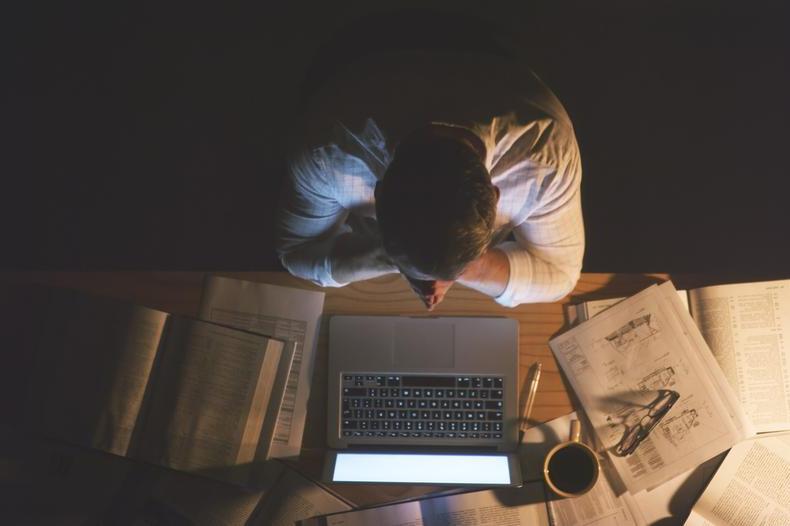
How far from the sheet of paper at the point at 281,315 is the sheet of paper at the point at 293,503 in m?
0.09

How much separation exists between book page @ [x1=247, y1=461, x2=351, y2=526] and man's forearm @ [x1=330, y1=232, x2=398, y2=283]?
328 mm

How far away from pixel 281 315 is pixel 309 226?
160mm

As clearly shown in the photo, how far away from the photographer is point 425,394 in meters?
0.92

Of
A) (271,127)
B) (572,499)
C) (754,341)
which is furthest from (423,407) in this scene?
(271,127)

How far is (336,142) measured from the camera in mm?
726

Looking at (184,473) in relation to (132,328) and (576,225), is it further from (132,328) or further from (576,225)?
(576,225)

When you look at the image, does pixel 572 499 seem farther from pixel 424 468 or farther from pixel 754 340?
pixel 754 340

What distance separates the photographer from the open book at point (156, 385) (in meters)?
0.92

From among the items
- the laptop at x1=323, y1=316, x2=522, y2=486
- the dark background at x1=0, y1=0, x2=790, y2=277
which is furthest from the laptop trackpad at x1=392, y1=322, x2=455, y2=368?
the dark background at x1=0, y1=0, x2=790, y2=277

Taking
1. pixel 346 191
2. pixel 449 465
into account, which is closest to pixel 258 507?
pixel 449 465

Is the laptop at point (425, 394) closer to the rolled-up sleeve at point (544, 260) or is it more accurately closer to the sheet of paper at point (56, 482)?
the rolled-up sleeve at point (544, 260)

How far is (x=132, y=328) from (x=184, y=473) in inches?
9.8

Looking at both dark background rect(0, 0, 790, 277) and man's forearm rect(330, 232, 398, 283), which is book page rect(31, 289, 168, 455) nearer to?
man's forearm rect(330, 232, 398, 283)

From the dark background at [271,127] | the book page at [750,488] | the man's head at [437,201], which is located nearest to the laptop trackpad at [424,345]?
the man's head at [437,201]
